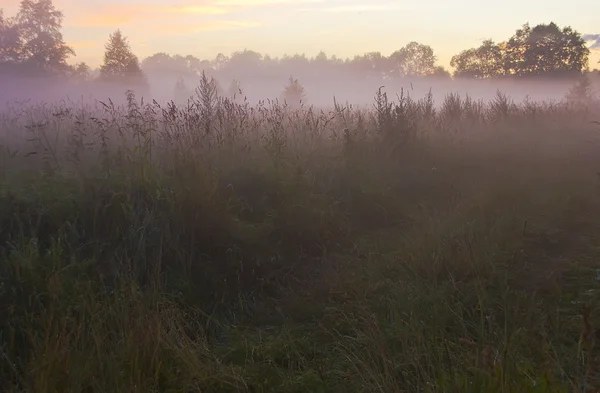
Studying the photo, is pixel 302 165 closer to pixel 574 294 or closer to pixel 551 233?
pixel 551 233

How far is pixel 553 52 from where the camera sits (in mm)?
42844

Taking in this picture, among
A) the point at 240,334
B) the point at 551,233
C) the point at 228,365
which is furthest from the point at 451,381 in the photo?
the point at 551,233

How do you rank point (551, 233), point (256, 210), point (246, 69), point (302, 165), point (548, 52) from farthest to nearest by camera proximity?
point (246, 69), point (548, 52), point (302, 165), point (256, 210), point (551, 233)

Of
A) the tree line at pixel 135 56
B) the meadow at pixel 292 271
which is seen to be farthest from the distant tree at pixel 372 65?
the meadow at pixel 292 271

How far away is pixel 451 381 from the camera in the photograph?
6.73ft

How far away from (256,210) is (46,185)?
220cm

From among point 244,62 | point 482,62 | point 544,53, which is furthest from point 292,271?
point 244,62

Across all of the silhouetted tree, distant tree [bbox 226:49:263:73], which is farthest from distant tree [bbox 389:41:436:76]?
the silhouetted tree

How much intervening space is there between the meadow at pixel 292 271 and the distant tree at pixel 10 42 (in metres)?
38.9

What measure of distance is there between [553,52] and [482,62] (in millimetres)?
10570

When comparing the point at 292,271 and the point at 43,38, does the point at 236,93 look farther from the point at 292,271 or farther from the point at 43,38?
the point at 43,38

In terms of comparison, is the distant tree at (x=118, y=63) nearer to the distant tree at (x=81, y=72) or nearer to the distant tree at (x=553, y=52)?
the distant tree at (x=81, y=72)

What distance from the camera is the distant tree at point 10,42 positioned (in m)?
37.4

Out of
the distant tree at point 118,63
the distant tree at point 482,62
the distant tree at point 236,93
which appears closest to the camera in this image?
the distant tree at point 236,93
